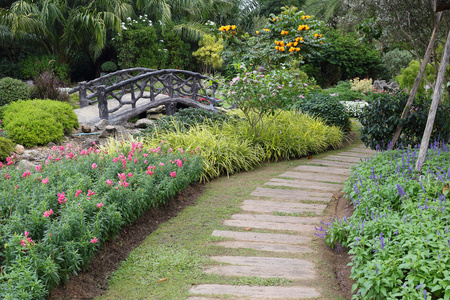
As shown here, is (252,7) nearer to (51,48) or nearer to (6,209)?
(51,48)

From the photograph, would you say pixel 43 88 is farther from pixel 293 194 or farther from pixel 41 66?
pixel 293 194

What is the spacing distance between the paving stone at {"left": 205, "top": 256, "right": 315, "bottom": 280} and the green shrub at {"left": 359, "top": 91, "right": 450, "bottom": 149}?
2.92 meters

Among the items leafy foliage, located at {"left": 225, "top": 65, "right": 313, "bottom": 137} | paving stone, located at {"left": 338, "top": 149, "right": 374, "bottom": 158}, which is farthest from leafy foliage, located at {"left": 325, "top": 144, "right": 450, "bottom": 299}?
paving stone, located at {"left": 338, "top": 149, "right": 374, "bottom": 158}

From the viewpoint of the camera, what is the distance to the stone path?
9.48 feet

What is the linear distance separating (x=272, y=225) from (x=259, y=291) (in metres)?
1.29

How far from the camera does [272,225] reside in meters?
4.10

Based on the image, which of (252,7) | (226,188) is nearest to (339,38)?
(252,7)

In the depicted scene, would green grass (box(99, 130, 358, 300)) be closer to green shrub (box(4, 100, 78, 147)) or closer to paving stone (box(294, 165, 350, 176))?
paving stone (box(294, 165, 350, 176))

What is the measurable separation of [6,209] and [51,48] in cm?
1750

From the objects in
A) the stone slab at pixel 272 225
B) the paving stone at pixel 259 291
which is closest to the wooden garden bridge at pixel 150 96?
the stone slab at pixel 272 225

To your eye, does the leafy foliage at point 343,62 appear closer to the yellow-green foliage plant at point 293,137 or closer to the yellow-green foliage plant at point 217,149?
the yellow-green foliage plant at point 293,137

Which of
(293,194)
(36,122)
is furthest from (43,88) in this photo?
(293,194)

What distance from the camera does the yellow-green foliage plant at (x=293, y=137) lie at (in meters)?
7.01

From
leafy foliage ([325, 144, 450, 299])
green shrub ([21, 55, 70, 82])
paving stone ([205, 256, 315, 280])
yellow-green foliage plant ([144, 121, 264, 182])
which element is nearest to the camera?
leafy foliage ([325, 144, 450, 299])
